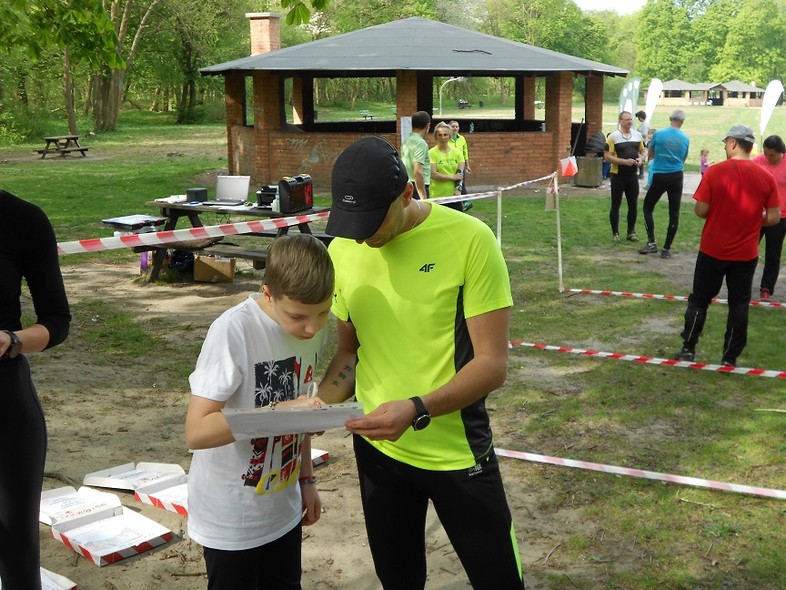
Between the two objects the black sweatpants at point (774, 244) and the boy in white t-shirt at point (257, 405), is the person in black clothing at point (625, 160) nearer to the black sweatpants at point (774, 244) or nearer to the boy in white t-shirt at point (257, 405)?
the black sweatpants at point (774, 244)

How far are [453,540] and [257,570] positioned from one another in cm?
61

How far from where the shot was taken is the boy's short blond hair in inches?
95.7

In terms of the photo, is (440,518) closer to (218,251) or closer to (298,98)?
(218,251)

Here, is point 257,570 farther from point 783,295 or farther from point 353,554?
point 783,295

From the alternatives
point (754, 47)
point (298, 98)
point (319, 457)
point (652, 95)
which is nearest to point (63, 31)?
point (319, 457)

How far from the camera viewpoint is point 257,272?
12078 millimetres

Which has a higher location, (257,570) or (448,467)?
(448,467)

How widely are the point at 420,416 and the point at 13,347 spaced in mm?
1290

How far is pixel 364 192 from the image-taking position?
2.41 m

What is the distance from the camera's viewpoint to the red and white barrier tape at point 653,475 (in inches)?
204

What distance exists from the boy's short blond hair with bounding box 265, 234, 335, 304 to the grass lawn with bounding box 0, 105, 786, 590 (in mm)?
2381

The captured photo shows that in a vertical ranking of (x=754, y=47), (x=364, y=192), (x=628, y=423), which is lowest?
(x=628, y=423)

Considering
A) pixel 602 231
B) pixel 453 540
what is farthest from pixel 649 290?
pixel 453 540

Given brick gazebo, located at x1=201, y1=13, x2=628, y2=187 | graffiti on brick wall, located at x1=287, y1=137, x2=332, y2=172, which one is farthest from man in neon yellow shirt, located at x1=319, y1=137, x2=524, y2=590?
graffiti on brick wall, located at x1=287, y1=137, x2=332, y2=172
